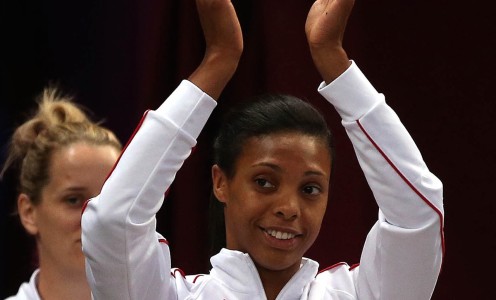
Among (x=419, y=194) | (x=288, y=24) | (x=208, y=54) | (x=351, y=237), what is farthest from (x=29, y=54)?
(x=419, y=194)

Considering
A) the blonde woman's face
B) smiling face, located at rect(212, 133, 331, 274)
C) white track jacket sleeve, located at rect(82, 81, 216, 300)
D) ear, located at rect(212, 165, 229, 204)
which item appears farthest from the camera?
the blonde woman's face

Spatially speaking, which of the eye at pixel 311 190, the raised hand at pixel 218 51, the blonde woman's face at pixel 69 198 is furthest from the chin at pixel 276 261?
the blonde woman's face at pixel 69 198

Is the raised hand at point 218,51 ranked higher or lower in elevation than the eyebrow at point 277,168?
higher

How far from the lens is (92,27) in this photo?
10.8 ft

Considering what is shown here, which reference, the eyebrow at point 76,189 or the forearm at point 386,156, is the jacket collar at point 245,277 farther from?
the eyebrow at point 76,189

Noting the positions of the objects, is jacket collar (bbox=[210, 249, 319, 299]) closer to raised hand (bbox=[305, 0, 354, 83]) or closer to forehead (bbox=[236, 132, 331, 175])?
forehead (bbox=[236, 132, 331, 175])

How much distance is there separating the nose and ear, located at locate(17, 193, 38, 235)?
89cm

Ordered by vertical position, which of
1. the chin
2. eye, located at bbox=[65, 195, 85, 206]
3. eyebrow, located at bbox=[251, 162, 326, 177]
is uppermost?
eyebrow, located at bbox=[251, 162, 326, 177]

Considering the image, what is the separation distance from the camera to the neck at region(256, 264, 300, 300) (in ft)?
6.57

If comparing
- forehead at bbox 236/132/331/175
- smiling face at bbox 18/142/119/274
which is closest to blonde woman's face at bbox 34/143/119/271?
smiling face at bbox 18/142/119/274

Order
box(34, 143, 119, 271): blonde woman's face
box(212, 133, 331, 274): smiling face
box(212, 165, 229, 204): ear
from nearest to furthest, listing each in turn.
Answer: box(212, 133, 331, 274): smiling face < box(212, 165, 229, 204): ear < box(34, 143, 119, 271): blonde woman's face

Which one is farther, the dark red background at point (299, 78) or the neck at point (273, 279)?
the dark red background at point (299, 78)

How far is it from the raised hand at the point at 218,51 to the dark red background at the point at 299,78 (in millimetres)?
911

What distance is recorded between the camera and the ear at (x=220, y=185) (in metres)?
2.04
